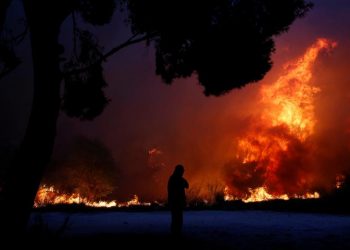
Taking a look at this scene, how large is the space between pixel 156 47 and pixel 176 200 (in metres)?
4.61

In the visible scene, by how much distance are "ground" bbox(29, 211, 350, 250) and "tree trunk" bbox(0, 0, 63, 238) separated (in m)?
0.73

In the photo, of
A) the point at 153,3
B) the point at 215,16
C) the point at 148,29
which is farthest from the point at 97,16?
the point at 215,16

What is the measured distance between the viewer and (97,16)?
1172 cm

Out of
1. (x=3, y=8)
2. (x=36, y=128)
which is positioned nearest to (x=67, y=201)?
(x=36, y=128)

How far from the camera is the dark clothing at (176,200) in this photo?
9445 millimetres

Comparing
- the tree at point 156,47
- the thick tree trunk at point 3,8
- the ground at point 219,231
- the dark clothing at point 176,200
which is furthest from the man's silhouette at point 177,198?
the thick tree trunk at point 3,8

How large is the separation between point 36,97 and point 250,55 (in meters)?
5.53

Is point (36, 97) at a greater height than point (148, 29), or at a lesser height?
lesser

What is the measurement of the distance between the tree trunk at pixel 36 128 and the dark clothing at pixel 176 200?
3313 millimetres

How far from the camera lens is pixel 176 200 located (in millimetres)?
9695

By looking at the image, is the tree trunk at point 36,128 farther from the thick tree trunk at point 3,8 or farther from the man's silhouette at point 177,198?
the man's silhouette at point 177,198

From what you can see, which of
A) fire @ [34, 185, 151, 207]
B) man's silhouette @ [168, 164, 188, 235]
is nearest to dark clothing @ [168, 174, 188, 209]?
man's silhouette @ [168, 164, 188, 235]

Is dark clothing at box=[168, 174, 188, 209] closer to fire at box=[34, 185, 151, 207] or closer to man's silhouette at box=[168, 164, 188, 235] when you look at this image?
man's silhouette at box=[168, 164, 188, 235]

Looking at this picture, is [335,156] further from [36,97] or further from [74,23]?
[36,97]
